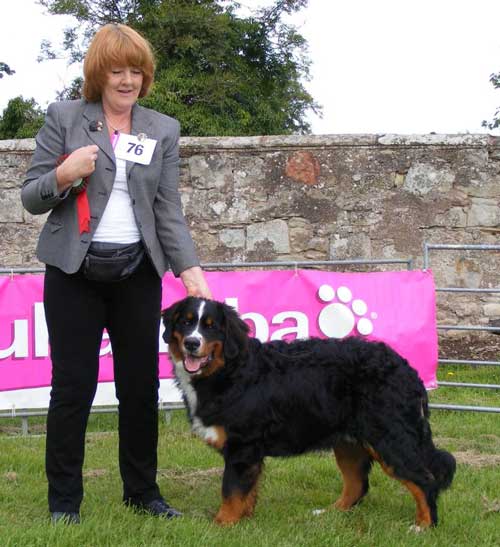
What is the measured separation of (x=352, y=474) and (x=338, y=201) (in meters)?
4.52

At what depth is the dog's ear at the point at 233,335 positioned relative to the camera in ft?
14.3

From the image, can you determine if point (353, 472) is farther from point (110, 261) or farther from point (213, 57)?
point (213, 57)

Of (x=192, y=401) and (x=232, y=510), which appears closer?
(x=232, y=510)

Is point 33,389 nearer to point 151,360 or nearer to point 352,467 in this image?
point 151,360

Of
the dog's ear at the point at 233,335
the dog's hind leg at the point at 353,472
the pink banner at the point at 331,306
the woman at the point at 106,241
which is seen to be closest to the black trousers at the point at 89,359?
the woman at the point at 106,241

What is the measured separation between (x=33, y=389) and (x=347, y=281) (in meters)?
2.82

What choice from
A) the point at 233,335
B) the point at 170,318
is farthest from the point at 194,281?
the point at 233,335

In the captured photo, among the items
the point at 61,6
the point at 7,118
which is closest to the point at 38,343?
the point at 7,118

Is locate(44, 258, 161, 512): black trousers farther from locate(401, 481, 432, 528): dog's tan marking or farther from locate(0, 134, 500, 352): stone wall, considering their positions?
locate(0, 134, 500, 352): stone wall

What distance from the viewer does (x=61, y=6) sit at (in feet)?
65.9

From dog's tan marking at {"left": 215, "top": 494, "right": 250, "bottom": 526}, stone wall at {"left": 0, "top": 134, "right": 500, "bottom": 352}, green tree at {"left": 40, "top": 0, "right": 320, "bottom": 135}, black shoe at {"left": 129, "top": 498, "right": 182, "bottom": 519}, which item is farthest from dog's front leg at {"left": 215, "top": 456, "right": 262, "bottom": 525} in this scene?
green tree at {"left": 40, "top": 0, "right": 320, "bottom": 135}

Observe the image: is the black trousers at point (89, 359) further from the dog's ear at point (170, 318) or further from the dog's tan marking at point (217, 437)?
the dog's tan marking at point (217, 437)

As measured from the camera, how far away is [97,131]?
399cm

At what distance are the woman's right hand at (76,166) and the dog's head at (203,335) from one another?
98cm
